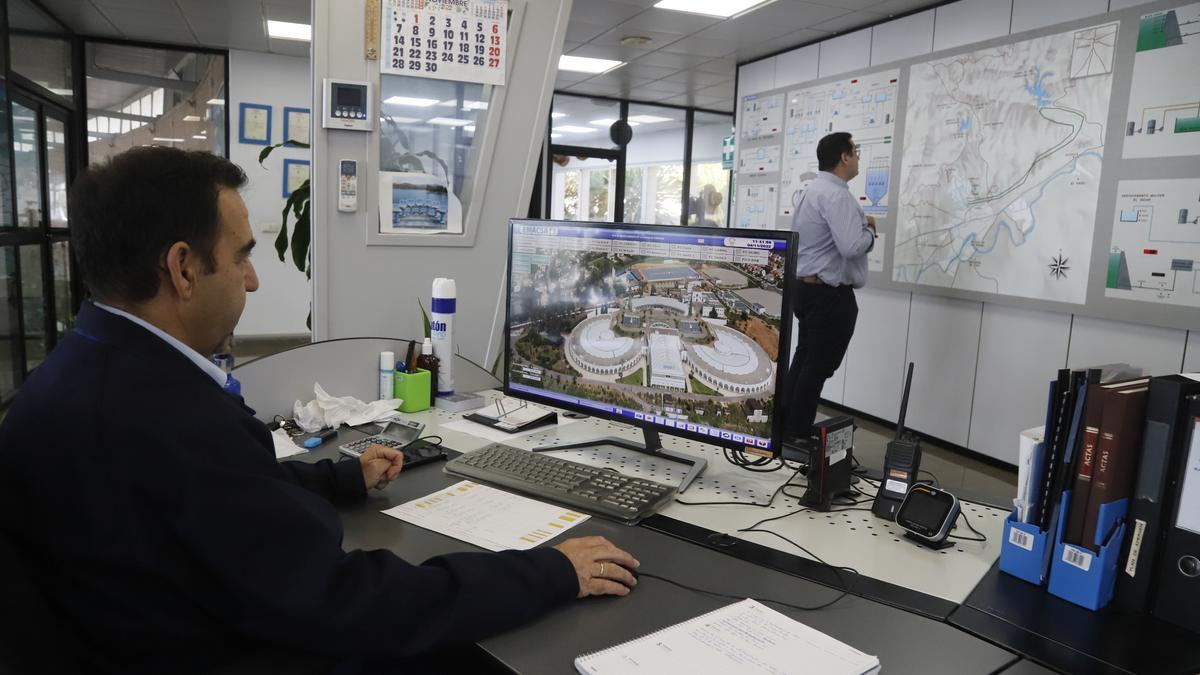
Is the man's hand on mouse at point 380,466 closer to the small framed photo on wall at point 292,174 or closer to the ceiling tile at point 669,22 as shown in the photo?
the ceiling tile at point 669,22

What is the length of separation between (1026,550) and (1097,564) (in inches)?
3.8

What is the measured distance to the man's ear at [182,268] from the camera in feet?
3.06

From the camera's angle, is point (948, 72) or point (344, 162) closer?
point (344, 162)

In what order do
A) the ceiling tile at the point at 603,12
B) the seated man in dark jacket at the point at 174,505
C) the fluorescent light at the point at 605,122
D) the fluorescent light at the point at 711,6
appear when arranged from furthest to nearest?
1. the fluorescent light at the point at 605,122
2. the ceiling tile at the point at 603,12
3. the fluorescent light at the point at 711,6
4. the seated man in dark jacket at the point at 174,505

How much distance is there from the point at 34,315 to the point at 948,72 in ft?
20.7

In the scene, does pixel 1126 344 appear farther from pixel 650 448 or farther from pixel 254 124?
pixel 254 124

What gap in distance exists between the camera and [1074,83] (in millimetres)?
3586

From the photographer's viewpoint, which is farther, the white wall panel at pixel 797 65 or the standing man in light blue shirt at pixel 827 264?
the white wall panel at pixel 797 65

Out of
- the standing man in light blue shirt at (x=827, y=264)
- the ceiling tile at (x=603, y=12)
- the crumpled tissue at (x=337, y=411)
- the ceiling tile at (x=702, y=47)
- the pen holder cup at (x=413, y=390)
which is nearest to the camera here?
the crumpled tissue at (x=337, y=411)

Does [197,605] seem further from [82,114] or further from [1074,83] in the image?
[82,114]

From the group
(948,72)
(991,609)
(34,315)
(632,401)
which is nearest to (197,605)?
(632,401)

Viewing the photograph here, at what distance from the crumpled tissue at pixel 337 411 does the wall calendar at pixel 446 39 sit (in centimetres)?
102

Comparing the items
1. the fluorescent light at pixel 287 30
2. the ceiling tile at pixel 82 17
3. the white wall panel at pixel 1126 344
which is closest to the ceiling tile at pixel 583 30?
the fluorescent light at pixel 287 30

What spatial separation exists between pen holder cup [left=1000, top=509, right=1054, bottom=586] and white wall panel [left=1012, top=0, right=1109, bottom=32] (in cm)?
338
